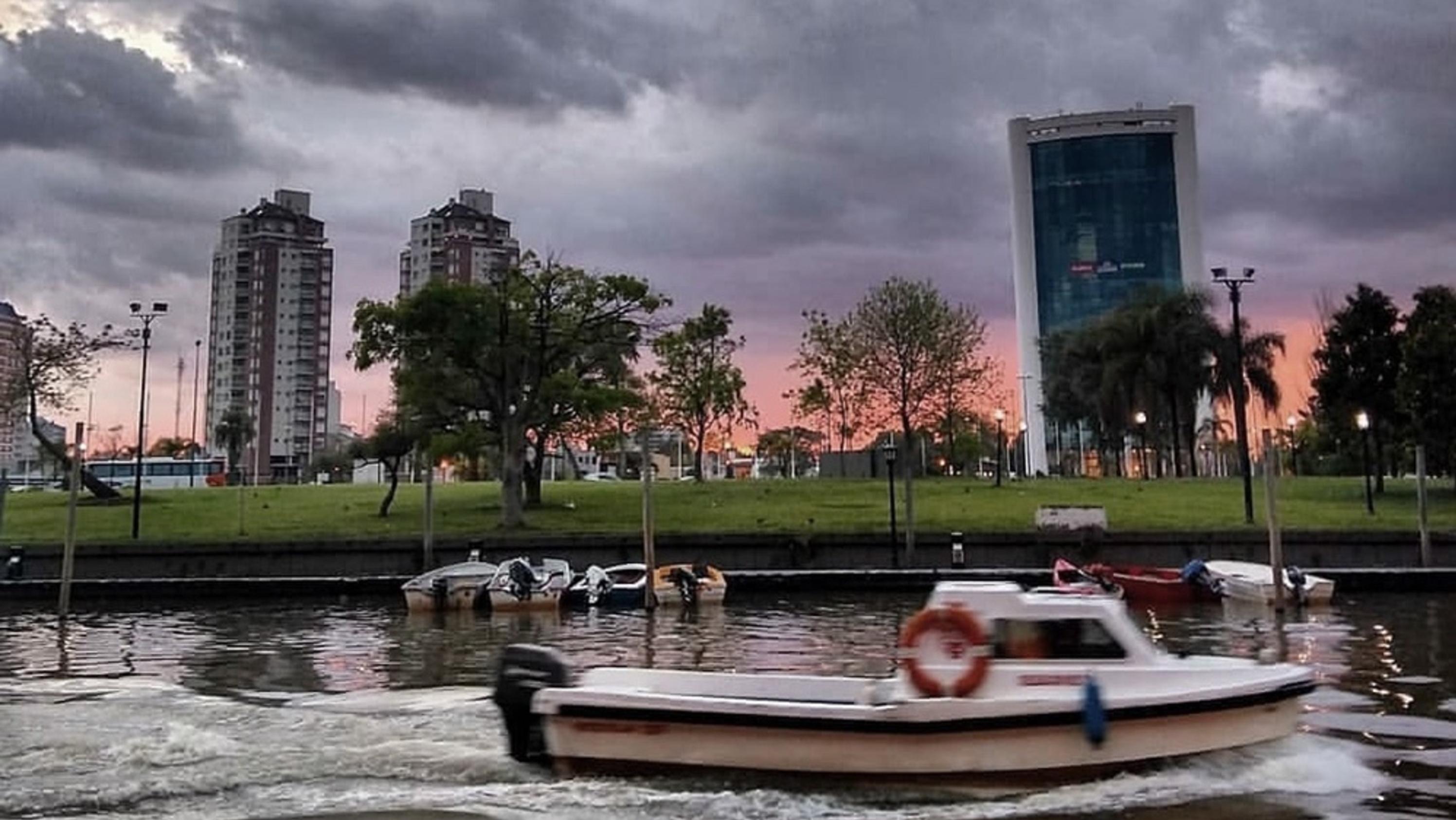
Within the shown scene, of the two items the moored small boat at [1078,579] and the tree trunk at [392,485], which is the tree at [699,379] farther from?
the moored small boat at [1078,579]

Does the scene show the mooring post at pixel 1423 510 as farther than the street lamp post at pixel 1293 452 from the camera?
No

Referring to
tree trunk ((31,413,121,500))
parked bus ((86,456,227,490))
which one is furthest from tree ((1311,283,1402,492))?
parked bus ((86,456,227,490))

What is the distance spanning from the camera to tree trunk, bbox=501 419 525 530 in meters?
47.2

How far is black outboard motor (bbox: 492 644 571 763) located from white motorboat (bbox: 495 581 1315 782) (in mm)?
17

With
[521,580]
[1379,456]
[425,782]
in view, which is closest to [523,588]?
[521,580]

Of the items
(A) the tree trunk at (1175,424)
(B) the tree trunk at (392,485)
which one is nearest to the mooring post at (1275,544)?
(B) the tree trunk at (392,485)

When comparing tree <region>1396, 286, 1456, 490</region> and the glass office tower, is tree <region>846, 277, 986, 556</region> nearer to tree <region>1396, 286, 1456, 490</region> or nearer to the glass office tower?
tree <region>1396, 286, 1456, 490</region>

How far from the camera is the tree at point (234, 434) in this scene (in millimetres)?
121562

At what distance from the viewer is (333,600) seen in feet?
124

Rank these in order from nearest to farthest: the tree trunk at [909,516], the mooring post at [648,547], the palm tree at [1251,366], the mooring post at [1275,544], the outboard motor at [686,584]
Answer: the mooring post at [1275,544] → the mooring post at [648,547] → the outboard motor at [686,584] → the tree trunk at [909,516] → the palm tree at [1251,366]

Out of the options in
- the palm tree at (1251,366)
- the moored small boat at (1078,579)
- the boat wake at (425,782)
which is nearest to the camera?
the boat wake at (425,782)

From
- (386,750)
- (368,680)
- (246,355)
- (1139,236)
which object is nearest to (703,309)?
(368,680)

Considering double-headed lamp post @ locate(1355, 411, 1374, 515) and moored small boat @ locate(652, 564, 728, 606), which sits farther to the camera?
double-headed lamp post @ locate(1355, 411, 1374, 515)

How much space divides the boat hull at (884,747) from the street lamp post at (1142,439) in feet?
194
